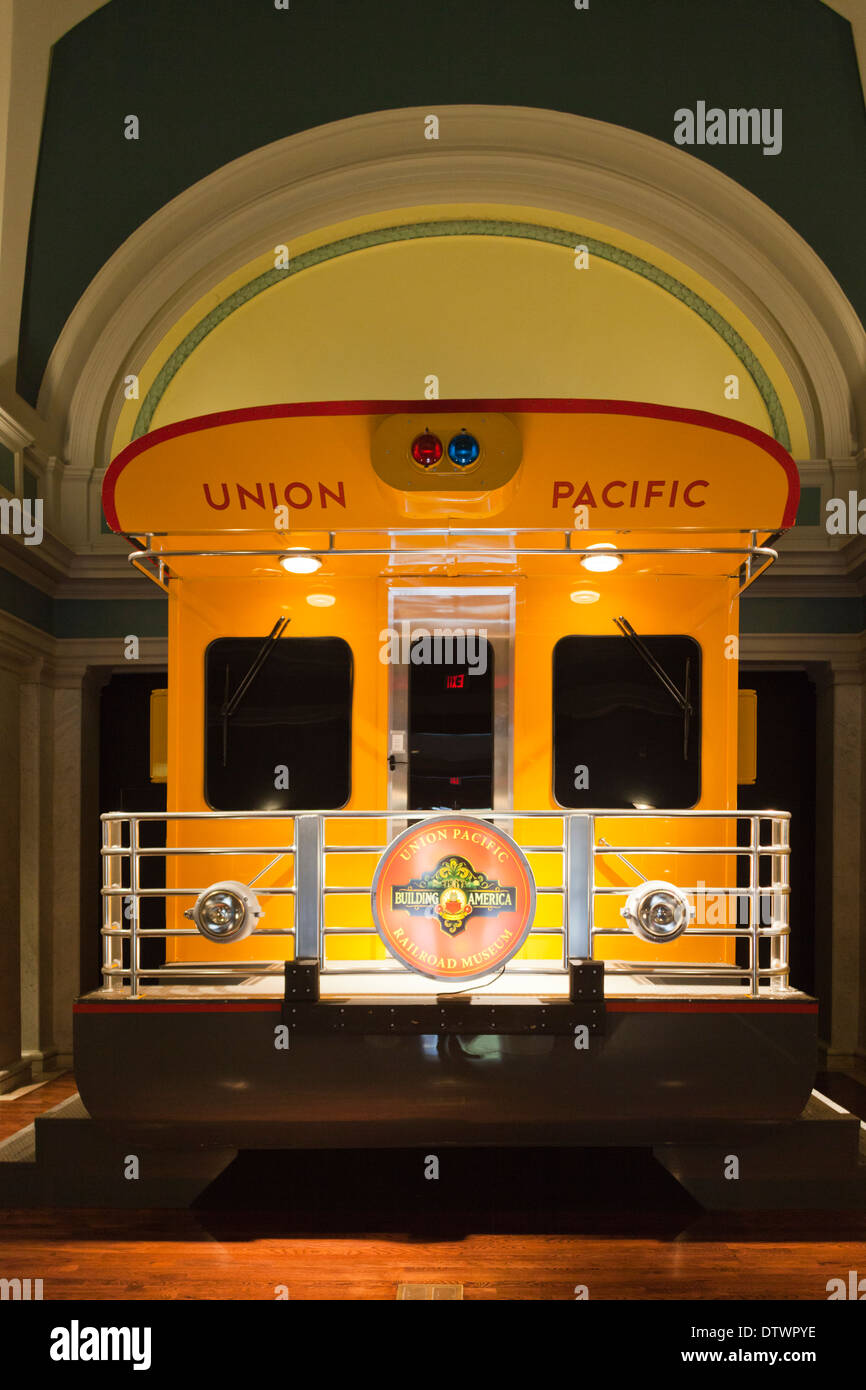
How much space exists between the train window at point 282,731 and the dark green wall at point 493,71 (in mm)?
4399

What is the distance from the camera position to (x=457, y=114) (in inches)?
321

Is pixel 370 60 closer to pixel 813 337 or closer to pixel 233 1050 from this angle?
pixel 813 337

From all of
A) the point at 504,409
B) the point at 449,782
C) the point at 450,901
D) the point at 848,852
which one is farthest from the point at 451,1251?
the point at 848,852

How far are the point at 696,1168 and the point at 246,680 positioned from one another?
3.60 meters

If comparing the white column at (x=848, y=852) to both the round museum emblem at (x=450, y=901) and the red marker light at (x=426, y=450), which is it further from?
the red marker light at (x=426, y=450)

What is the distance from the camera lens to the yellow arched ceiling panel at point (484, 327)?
8.54 m

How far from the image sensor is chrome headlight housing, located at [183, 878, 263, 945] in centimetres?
433

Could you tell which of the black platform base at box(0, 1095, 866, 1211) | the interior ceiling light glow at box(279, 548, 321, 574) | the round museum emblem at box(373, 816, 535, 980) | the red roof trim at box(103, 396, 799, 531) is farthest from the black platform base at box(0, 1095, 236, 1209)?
the red roof trim at box(103, 396, 799, 531)

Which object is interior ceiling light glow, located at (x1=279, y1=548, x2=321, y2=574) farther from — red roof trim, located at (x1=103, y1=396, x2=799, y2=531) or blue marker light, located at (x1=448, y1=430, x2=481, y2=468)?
blue marker light, located at (x1=448, y1=430, x2=481, y2=468)

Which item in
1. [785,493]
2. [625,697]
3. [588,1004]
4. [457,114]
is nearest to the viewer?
[588,1004]

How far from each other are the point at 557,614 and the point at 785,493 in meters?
1.53

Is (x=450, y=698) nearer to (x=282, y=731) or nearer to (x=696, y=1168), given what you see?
(x=282, y=731)

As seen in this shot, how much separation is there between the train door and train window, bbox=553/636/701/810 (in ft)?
1.21

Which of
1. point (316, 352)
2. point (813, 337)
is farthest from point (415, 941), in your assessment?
point (813, 337)
